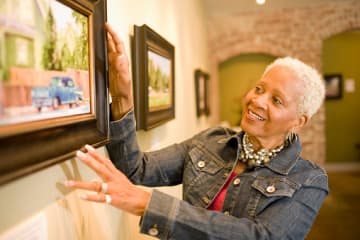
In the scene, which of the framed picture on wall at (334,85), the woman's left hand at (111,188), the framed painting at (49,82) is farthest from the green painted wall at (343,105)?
the woman's left hand at (111,188)

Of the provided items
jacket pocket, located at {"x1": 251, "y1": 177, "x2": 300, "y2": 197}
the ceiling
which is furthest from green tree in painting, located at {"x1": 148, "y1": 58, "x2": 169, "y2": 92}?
the ceiling

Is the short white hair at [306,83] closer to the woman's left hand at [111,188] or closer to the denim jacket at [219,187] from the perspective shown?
the denim jacket at [219,187]

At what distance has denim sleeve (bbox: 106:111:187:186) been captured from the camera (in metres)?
1.25

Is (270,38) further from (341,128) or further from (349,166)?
(349,166)

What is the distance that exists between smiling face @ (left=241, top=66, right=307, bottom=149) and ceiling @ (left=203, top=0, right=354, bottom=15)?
4125 mm

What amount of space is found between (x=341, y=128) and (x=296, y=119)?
5938mm

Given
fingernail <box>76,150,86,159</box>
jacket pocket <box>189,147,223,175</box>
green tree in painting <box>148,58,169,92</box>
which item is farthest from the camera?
green tree in painting <box>148,58,169,92</box>

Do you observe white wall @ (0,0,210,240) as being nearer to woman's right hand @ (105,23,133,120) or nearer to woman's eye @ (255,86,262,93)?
woman's right hand @ (105,23,133,120)

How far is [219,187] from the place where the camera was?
1.35m

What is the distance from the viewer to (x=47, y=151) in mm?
810

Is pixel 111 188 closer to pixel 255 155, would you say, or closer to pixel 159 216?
pixel 159 216

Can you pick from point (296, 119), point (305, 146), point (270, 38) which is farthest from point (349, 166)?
point (296, 119)

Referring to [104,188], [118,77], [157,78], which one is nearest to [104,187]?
[104,188]

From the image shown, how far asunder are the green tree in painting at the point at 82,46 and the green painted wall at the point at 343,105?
6361mm
